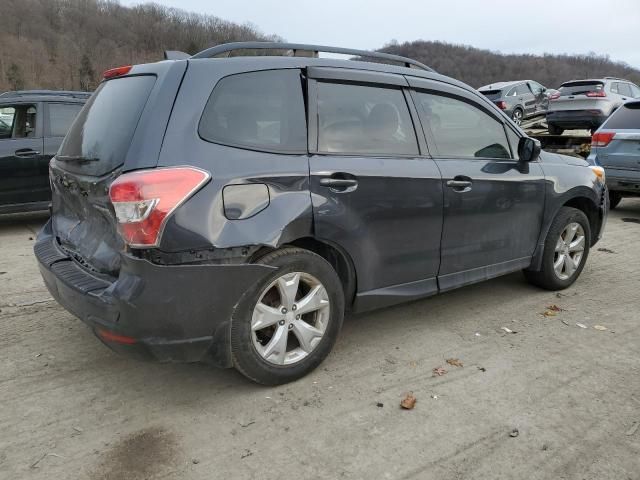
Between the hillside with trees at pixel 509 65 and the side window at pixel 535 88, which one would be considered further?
the hillside with trees at pixel 509 65

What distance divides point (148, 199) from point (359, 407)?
→ 1.46 m

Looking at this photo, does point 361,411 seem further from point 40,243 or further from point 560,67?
point 560,67

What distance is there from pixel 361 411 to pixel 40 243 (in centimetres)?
221

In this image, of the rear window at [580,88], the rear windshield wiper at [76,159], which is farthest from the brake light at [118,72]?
the rear window at [580,88]

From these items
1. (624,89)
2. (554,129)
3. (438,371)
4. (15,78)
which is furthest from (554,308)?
(15,78)

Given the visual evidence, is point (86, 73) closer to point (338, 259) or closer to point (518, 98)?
point (518, 98)

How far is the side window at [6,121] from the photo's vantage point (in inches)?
269

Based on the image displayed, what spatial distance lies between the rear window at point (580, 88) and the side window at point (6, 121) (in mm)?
13544

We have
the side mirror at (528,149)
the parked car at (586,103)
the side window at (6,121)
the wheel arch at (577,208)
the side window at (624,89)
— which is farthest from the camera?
the side window at (624,89)

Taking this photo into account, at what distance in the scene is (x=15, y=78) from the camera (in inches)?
2906

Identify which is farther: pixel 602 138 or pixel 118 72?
pixel 602 138

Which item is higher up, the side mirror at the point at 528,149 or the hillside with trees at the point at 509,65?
the hillside with trees at the point at 509,65

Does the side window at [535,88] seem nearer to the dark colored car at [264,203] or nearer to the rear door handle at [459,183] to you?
the dark colored car at [264,203]

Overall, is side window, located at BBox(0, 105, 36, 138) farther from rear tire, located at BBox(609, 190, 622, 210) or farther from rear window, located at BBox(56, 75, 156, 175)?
rear tire, located at BBox(609, 190, 622, 210)
